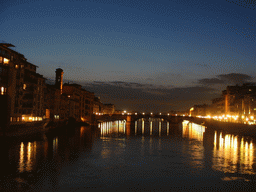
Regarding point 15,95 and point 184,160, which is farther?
point 15,95

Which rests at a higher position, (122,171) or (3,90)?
(3,90)

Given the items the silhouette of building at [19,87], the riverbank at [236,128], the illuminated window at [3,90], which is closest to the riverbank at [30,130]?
the silhouette of building at [19,87]

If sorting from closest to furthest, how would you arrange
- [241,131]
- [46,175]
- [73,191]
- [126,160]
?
[73,191] < [46,175] < [126,160] < [241,131]

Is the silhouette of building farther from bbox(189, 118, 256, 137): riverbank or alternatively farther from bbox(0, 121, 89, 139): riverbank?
bbox(189, 118, 256, 137): riverbank

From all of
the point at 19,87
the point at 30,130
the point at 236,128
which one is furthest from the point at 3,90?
the point at 236,128

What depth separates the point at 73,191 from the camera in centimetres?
2506

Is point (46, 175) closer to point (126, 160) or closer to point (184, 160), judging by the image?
point (126, 160)

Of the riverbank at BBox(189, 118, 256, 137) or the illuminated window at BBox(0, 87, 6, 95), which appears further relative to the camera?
the riverbank at BBox(189, 118, 256, 137)

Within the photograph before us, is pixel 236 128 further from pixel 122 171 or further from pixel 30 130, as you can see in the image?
pixel 122 171

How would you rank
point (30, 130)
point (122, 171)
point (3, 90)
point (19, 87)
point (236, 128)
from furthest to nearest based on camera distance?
1. point (236, 128)
2. point (19, 87)
3. point (30, 130)
4. point (3, 90)
5. point (122, 171)

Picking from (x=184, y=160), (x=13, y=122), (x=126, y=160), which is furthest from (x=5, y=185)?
(x=13, y=122)

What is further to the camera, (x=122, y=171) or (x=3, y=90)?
(x=3, y=90)

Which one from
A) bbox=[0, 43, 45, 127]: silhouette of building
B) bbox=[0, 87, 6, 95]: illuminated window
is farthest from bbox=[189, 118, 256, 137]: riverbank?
bbox=[0, 87, 6, 95]: illuminated window

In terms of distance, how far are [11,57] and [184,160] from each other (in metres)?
49.1
